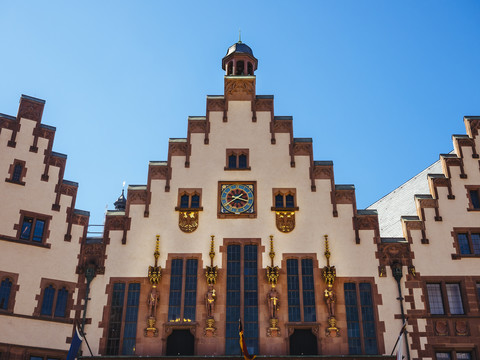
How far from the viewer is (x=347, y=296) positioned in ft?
112

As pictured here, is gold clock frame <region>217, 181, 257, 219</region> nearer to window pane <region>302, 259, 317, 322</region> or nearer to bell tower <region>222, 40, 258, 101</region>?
window pane <region>302, 259, 317, 322</region>

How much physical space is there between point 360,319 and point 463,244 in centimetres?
792

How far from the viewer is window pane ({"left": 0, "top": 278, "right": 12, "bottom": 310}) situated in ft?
105

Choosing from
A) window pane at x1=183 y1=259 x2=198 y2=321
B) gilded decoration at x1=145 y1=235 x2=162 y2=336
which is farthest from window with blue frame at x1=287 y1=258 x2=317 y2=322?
gilded decoration at x1=145 y1=235 x2=162 y2=336

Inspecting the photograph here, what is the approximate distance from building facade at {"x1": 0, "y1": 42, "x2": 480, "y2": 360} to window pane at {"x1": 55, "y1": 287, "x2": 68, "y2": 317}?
76 millimetres

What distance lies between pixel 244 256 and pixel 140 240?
6.28 m

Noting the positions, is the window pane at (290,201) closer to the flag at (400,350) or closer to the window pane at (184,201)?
the window pane at (184,201)

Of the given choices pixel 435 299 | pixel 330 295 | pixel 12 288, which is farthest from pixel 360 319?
pixel 12 288

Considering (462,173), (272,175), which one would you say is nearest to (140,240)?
(272,175)

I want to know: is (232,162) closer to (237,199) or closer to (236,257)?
(237,199)

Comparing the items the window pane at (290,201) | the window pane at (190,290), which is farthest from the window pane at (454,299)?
the window pane at (190,290)

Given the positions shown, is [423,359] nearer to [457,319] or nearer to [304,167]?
[457,319]

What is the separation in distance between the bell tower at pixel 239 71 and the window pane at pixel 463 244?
1579 centimetres

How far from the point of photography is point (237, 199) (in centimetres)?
3691
